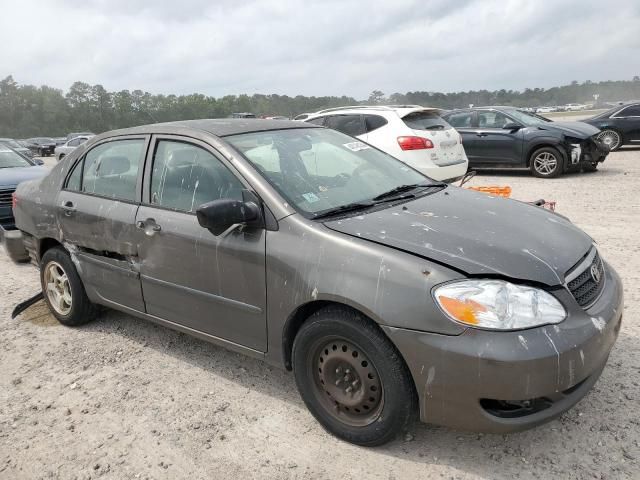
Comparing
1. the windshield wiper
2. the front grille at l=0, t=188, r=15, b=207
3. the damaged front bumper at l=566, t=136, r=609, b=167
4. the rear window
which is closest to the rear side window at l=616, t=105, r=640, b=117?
the damaged front bumper at l=566, t=136, r=609, b=167

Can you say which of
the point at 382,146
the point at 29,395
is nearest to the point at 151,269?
the point at 29,395

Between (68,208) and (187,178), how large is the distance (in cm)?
132

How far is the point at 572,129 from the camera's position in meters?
10.9

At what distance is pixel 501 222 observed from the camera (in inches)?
113

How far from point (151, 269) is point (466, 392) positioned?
214cm

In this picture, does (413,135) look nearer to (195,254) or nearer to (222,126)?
(222,126)

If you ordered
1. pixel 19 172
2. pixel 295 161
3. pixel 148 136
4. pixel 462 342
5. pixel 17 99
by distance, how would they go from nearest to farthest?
1. pixel 462 342
2. pixel 295 161
3. pixel 148 136
4. pixel 19 172
5. pixel 17 99

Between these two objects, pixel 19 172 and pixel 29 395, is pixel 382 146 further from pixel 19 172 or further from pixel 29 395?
pixel 29 395

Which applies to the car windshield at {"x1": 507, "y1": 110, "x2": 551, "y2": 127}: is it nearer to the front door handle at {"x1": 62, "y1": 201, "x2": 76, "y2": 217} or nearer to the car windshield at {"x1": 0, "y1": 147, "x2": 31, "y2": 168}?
the car windshield at {"x1": 0, "y1": 147, "x2": 31, "y2": 168}

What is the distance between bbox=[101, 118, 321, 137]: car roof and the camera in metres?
3.43

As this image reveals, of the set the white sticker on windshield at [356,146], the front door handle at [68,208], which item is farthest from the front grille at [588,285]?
the front door handle at [68,208]

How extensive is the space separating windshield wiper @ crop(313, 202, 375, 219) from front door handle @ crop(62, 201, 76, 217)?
7.25 feet

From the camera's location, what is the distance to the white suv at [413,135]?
8.32 meters

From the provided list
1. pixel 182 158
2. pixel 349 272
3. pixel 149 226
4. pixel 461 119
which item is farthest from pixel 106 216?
pixel 461 119
